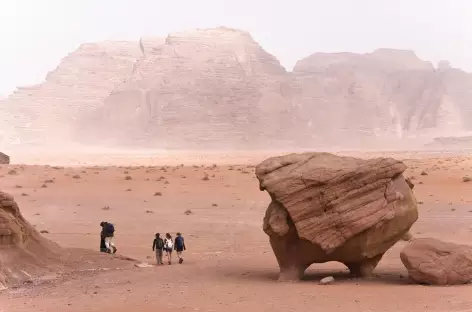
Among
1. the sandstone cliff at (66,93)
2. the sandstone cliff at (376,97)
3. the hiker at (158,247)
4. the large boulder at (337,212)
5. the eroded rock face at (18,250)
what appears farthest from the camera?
the sandstone cliff at (376,97)

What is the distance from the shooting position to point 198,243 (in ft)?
68.0

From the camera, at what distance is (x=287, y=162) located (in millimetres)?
14078

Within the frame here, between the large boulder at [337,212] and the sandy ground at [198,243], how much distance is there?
21.3 inches

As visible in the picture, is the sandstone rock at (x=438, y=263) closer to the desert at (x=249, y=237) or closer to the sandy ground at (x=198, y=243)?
the desert at (x=249, y=237)

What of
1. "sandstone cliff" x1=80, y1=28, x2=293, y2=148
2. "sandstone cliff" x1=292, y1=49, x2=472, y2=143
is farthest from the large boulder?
"sandstone cliff" x1=292, y1=49, x2=472, y2=143

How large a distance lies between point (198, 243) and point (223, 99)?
376 feet

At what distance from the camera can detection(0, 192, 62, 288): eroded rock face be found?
13797 mm

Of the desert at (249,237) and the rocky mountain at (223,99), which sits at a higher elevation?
the rocky mountain at (223,99)

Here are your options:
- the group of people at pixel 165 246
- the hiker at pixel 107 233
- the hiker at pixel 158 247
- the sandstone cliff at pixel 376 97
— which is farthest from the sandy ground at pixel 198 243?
the sandstone cliff at pixel 376 97

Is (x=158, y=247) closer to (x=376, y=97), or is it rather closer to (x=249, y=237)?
(x=249, y=237)

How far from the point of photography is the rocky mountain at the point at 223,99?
422 feet

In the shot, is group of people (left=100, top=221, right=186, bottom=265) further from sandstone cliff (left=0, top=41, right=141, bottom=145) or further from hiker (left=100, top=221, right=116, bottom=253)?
sandstone cliff (left=0, top=41, right=141, bottom=145)

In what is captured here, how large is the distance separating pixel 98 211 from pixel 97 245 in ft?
26.5

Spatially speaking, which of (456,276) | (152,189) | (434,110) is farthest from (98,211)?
(434,110)
